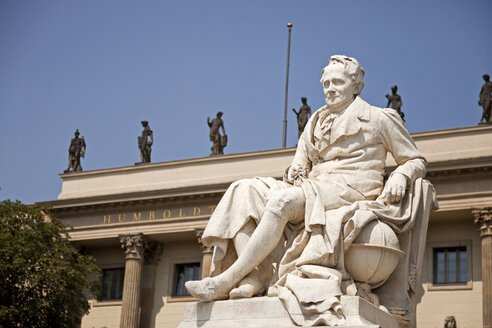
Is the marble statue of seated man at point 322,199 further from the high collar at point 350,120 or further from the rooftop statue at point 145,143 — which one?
the rooftop statue at point 145,143

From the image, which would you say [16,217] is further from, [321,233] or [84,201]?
[321,233]

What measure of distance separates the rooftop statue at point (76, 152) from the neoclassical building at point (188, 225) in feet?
2.62

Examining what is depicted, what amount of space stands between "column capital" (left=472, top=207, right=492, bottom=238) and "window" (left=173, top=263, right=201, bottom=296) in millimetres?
10102

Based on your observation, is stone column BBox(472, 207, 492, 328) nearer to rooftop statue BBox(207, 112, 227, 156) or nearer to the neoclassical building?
the neoclassical building

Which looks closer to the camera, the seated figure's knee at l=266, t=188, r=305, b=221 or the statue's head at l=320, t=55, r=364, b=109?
the seated figure's knee at l=266, t=188, r=305, b=221

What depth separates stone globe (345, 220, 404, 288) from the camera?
703 centimetres

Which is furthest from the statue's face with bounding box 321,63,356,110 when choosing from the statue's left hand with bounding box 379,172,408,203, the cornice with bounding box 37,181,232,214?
the cornice with bounding box 37,181,232,214

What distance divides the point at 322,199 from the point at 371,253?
51 centimetres

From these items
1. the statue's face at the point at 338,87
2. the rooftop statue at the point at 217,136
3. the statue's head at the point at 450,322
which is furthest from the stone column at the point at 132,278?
the statue's face at the point at 338,87

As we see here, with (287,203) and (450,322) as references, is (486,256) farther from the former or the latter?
(287,203)

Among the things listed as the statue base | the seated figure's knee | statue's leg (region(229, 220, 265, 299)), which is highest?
the seated figure's knee

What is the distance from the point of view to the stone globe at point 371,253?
7.03 m

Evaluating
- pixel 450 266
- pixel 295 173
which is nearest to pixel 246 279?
pixel 295 173

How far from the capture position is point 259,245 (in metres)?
7.06
